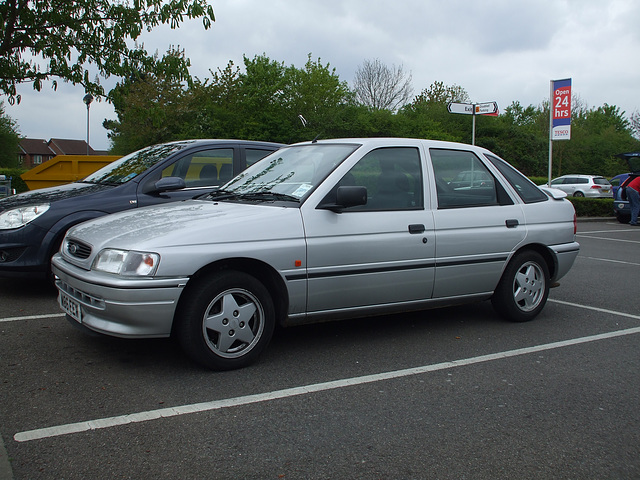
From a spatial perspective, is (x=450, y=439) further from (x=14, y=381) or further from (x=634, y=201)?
(x=634, y=201)

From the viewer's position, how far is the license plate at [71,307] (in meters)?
4.31

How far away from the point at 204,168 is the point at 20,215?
2.10 meters

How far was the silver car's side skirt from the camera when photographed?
4.60m

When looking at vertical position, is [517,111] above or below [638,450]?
above

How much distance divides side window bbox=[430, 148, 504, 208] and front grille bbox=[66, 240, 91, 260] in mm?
2823

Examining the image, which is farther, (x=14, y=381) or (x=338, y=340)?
(x=338, y=340)

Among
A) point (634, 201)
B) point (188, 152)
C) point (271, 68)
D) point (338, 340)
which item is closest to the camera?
point (338, 340)

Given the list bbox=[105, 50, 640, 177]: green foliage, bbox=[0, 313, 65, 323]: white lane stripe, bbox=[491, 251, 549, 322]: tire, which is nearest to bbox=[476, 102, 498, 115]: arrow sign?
bbox=[491, 251, 549, 322]: tire

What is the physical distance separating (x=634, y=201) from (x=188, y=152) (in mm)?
16684

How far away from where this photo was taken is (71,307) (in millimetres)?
4434

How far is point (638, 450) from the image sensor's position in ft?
10.5

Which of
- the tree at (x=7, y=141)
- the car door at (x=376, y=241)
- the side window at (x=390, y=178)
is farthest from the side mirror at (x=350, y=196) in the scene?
the tree at (x=7, y=141)

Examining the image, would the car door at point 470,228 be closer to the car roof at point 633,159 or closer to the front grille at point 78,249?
the front grille at point 78,249

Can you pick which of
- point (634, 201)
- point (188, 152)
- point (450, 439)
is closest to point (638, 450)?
point (450, 439)
